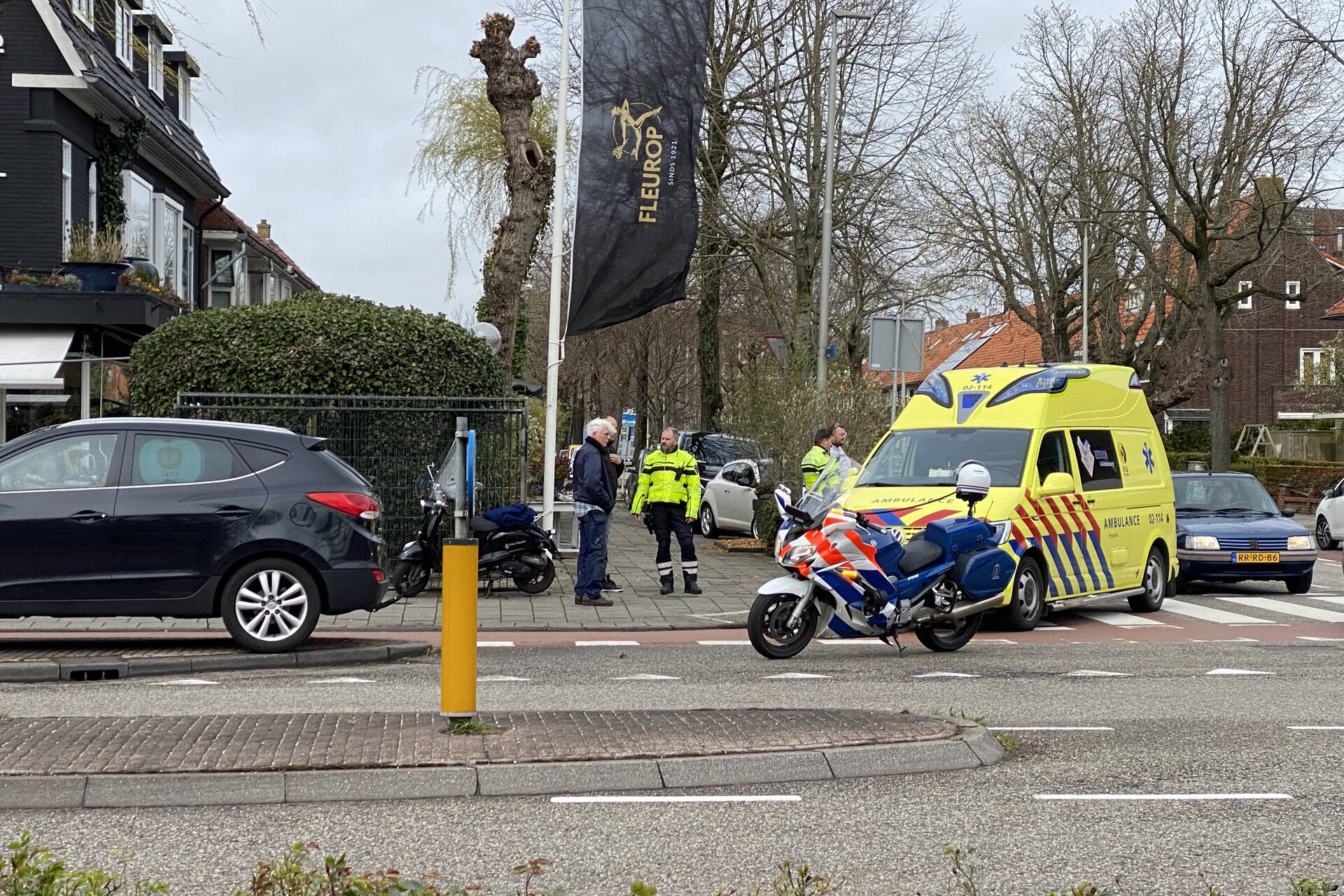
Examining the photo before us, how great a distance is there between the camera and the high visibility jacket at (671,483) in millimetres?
15570

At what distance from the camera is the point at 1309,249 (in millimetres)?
41000

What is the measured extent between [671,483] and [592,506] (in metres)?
1.15

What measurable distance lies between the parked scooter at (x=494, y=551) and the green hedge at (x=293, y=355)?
132 cm

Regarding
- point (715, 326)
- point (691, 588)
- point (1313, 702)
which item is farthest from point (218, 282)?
point (1313, 702)

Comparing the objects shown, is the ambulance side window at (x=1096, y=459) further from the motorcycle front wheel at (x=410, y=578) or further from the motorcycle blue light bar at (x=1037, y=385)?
the motorcycle front wheel at (x=410, y=578)

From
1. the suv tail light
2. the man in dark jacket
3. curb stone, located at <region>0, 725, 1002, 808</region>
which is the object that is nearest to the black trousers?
the man in dark jacket

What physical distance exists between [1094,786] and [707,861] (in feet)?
6.98

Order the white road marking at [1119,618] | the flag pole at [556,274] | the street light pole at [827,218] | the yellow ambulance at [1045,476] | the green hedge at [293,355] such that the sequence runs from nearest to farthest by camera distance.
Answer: the yellow ambulance at [1045,476] < the white road marking at [1119,618] < the green hedge at [293,355] < the flag pole at [556,274] < the street light pole at [827,218]

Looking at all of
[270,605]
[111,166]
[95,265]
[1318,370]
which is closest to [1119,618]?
[270,605]

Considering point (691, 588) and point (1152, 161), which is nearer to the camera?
point (691, 588)

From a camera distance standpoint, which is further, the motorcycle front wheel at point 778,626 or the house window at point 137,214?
the house window at point 137,214

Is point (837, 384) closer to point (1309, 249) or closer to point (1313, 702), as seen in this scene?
point (1313, 702)

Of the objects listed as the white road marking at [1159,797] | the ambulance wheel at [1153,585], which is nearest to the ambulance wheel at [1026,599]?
the ambulance wheel at [1153,585]

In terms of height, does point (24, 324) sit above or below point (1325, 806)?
above
